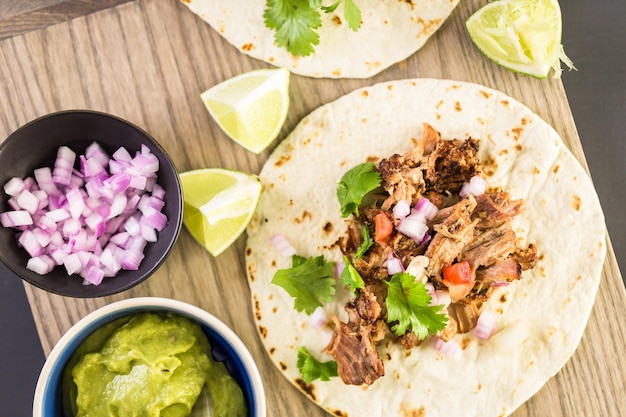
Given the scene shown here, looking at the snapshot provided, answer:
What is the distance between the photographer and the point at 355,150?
3.30m

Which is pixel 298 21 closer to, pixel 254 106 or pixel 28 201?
pixel 254 106

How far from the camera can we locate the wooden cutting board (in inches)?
131

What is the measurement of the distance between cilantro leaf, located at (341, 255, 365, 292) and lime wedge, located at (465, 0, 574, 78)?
1.23 metres

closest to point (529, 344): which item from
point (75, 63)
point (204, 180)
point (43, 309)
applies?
point (204, 180)

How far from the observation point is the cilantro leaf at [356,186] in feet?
10.0

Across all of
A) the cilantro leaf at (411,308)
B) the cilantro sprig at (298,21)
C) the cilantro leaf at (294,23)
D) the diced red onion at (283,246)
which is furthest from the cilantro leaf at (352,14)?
the cilantro leaf at (411,308)

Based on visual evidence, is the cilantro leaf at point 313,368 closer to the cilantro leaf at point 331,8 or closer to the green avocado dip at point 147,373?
the green avocado dip at point 147,373

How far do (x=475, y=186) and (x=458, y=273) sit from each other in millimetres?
410

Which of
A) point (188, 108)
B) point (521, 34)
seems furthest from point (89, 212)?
point (521, 34)

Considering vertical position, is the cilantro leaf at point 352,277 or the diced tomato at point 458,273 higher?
the cilantro leaf at point 352,277

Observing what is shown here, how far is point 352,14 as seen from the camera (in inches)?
125

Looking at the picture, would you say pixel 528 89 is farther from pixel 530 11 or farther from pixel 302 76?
pixel 302 76

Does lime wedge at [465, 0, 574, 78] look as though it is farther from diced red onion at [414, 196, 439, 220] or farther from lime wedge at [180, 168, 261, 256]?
lime wedge at [180, 168, 261, 256]

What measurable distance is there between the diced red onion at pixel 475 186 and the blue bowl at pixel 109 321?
4.01 feet
